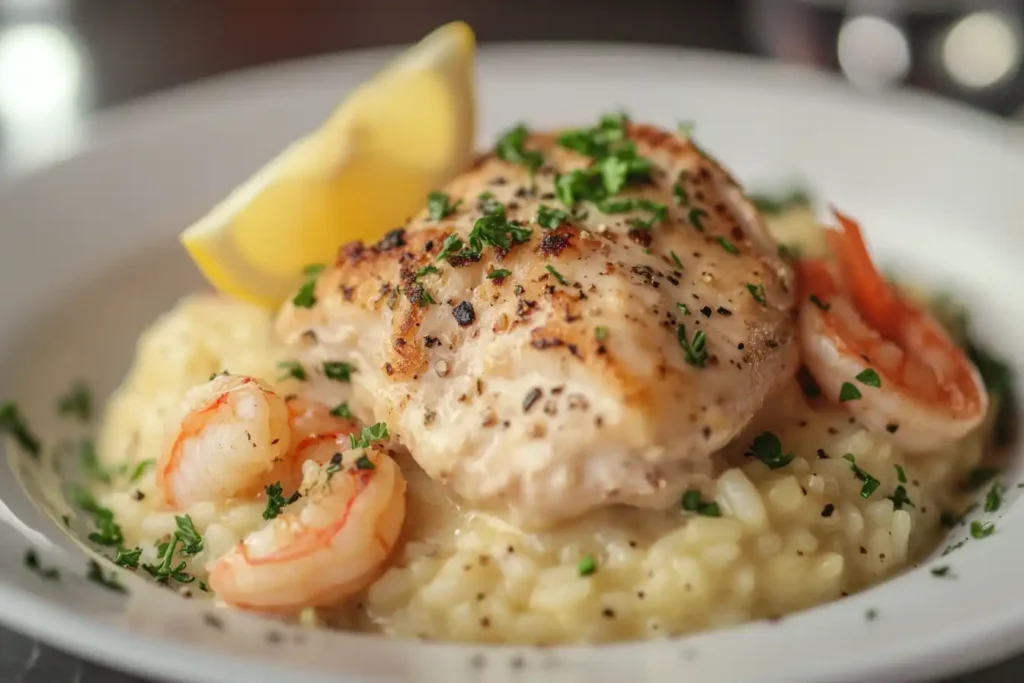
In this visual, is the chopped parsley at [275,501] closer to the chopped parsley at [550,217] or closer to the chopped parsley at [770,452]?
the chopped parsley at [550,217]

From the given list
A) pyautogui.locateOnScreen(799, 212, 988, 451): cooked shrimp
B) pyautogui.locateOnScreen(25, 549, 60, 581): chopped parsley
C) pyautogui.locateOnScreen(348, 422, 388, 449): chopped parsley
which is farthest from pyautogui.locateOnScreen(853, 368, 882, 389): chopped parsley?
pyautogui.locateOnScreen(25, 549, 60, 581): chopped parsley

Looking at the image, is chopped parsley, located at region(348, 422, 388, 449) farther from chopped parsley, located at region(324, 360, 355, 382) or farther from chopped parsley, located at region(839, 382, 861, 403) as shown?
chopped parsley, located at region(839, 382, 861, 403)

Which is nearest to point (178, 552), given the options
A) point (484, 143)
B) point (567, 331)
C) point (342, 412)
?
point (342, 412)

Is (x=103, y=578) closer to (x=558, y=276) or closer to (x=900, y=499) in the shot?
(x=558, y=276)

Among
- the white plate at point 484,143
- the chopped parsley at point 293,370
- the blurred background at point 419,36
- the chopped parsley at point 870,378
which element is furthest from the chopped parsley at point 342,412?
the blurred background at point 419,36

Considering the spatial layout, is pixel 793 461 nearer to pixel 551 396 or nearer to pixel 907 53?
pixel 551 396
